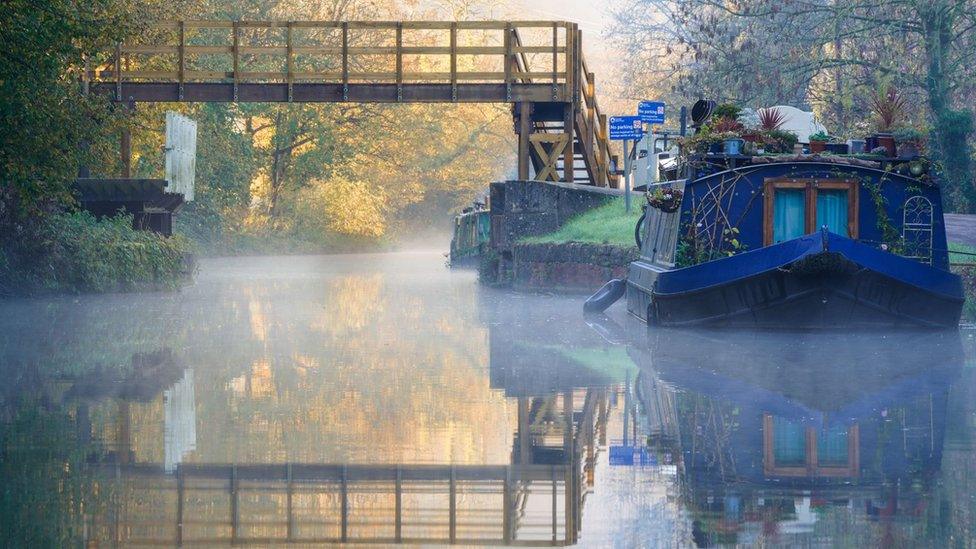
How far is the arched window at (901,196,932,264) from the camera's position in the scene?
64.5 feet

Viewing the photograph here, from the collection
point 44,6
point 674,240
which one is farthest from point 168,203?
point 674,240

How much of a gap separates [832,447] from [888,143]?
11.9 m

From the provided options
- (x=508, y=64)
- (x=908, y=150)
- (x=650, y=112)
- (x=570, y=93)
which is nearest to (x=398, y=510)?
(x=908, y=150)

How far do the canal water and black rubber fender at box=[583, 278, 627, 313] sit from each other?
4.26 metres

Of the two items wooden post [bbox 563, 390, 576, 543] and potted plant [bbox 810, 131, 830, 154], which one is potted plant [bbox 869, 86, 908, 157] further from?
wooden post [bbox 563, 390, 576, 543]

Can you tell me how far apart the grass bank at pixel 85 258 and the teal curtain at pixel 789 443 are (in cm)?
1849

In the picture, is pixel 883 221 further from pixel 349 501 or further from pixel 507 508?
pixel 349 501

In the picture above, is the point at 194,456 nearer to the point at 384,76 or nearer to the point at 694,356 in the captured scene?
the point at 694,356

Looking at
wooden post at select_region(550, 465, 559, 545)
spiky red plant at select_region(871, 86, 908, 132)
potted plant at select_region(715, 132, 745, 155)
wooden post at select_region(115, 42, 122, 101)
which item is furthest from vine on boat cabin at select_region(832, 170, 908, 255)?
wooden post at select_region(115, 42, 122, 101)

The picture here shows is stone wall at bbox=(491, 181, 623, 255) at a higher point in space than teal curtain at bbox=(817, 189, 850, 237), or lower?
higher

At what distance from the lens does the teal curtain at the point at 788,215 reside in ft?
63.4

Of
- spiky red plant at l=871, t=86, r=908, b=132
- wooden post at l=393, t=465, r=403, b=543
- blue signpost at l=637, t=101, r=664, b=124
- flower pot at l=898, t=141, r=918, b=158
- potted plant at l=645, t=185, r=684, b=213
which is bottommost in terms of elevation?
wooden post at l=393, t=465, r=403, b=543

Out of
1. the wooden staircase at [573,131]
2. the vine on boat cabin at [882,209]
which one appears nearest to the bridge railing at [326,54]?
the wooden staircase at [573,131]

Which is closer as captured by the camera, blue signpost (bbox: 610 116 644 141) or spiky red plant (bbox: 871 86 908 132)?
spiky red plant (bbox: 871 86 908 132)
